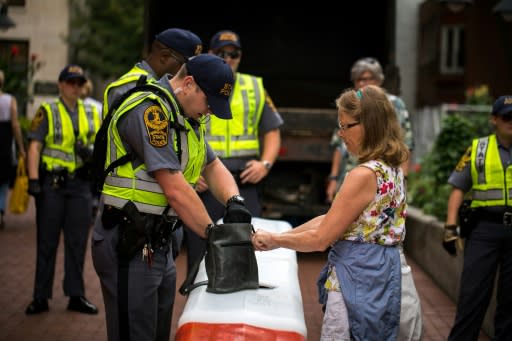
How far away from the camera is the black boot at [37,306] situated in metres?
6.79

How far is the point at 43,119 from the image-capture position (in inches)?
272

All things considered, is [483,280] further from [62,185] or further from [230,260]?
[62,185]

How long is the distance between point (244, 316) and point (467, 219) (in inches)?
110

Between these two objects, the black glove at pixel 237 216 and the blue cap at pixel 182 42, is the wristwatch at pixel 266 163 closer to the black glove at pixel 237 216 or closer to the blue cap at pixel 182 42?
the blue cap at pixel 182 42

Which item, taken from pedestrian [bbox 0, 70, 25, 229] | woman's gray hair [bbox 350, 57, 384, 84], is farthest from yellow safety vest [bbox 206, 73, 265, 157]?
pedestrian [bbox 0, 70, 25, 229]

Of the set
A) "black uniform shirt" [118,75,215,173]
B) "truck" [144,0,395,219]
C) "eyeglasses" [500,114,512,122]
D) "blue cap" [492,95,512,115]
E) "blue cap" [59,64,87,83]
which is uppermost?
"truck" [144,0,395,219]

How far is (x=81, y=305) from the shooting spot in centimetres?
693

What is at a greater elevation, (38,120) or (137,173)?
(38,120)

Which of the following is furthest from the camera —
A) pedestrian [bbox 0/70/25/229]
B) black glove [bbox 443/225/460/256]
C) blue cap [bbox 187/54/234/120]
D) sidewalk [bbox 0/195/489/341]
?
pedestrian [bbox 0/70/25/229]

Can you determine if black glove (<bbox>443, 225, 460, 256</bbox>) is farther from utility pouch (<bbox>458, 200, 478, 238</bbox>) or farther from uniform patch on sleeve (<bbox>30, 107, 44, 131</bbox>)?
uniform patch on sleeve (<bbox>30, 107, 44, 131</bbox>)

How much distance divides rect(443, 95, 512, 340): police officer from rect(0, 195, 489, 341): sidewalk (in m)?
0.95

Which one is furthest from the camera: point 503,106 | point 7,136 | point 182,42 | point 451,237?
point 7,136

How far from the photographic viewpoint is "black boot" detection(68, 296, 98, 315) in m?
6.87

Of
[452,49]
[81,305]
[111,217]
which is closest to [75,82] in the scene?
[81,305]
